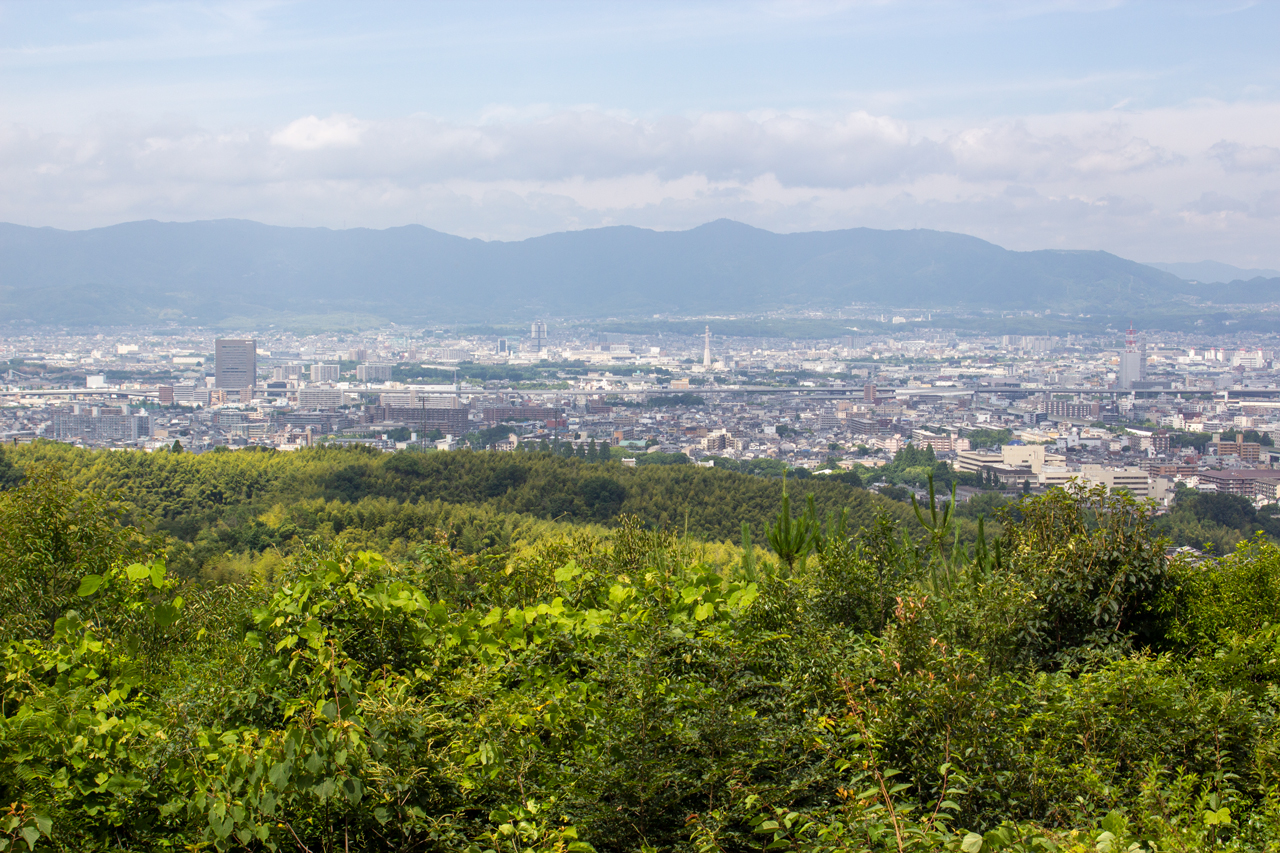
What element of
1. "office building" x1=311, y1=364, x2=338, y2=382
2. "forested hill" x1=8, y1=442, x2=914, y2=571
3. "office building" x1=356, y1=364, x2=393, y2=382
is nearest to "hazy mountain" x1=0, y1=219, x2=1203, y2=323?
"office building" x1=311, y1=364, x2=338, y2=382

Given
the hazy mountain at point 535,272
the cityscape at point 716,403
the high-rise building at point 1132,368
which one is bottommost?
the cityscape at point 716,403

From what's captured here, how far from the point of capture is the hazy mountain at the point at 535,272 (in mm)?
120438

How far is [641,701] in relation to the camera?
1863 mm

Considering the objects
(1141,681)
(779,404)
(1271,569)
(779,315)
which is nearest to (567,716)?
(1141,681)

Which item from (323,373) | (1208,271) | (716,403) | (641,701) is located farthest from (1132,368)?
(1208,271)

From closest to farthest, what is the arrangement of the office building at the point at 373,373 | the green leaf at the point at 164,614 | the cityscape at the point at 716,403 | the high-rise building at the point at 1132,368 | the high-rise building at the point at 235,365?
the green leaf at the point at 164,614 < the cityscape at the point at 716,403 < the high-rise building at the point at 235,365 < the high-rise building at the point at 1132,368 < the office building at the point at 373,373

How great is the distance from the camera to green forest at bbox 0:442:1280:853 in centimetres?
161

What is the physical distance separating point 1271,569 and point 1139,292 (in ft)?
458

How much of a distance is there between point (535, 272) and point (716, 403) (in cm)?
10902

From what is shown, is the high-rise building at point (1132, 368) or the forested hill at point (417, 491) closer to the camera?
the forested hill at point (417, 491)

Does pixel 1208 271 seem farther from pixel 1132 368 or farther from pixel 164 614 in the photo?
pixel 164 614

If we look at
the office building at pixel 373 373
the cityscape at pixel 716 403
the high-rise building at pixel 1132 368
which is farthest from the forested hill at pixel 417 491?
the high-rise building at pixel 1132 368

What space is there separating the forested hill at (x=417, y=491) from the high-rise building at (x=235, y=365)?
38.0m

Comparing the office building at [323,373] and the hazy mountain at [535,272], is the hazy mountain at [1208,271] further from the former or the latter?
the office building at [323,373]
